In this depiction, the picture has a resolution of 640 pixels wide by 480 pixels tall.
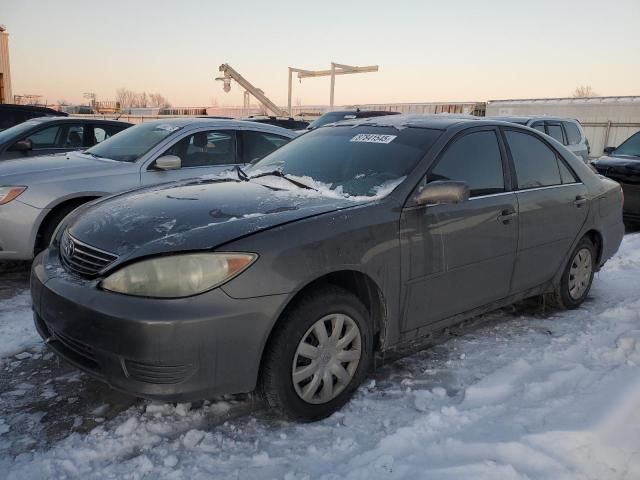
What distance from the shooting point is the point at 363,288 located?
9.85 feet

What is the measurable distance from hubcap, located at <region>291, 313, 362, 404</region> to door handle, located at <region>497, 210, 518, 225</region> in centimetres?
139

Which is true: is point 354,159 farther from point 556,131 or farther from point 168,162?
point 556,131

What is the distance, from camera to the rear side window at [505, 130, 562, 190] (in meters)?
4.01

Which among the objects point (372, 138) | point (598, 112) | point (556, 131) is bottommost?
point (372, 138)

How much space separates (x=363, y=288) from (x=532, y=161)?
2.00 metres

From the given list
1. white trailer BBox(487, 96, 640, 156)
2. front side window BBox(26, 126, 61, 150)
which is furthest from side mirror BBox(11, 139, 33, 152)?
white trailer BBox(487, 96, 640, 156)

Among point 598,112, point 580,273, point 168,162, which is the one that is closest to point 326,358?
point 580,273

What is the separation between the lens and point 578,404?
2916mm

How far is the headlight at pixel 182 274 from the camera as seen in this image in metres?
2.42

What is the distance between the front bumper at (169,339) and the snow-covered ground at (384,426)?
1.04 ft

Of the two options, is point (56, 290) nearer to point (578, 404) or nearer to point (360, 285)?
point (360, 285)

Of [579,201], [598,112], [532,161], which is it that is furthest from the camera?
[598,112]

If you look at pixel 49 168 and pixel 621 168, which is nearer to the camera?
pixel 49 168

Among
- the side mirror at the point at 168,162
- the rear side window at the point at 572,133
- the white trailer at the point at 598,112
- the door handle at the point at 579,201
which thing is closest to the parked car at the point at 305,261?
the door handle at the point at 579,201
